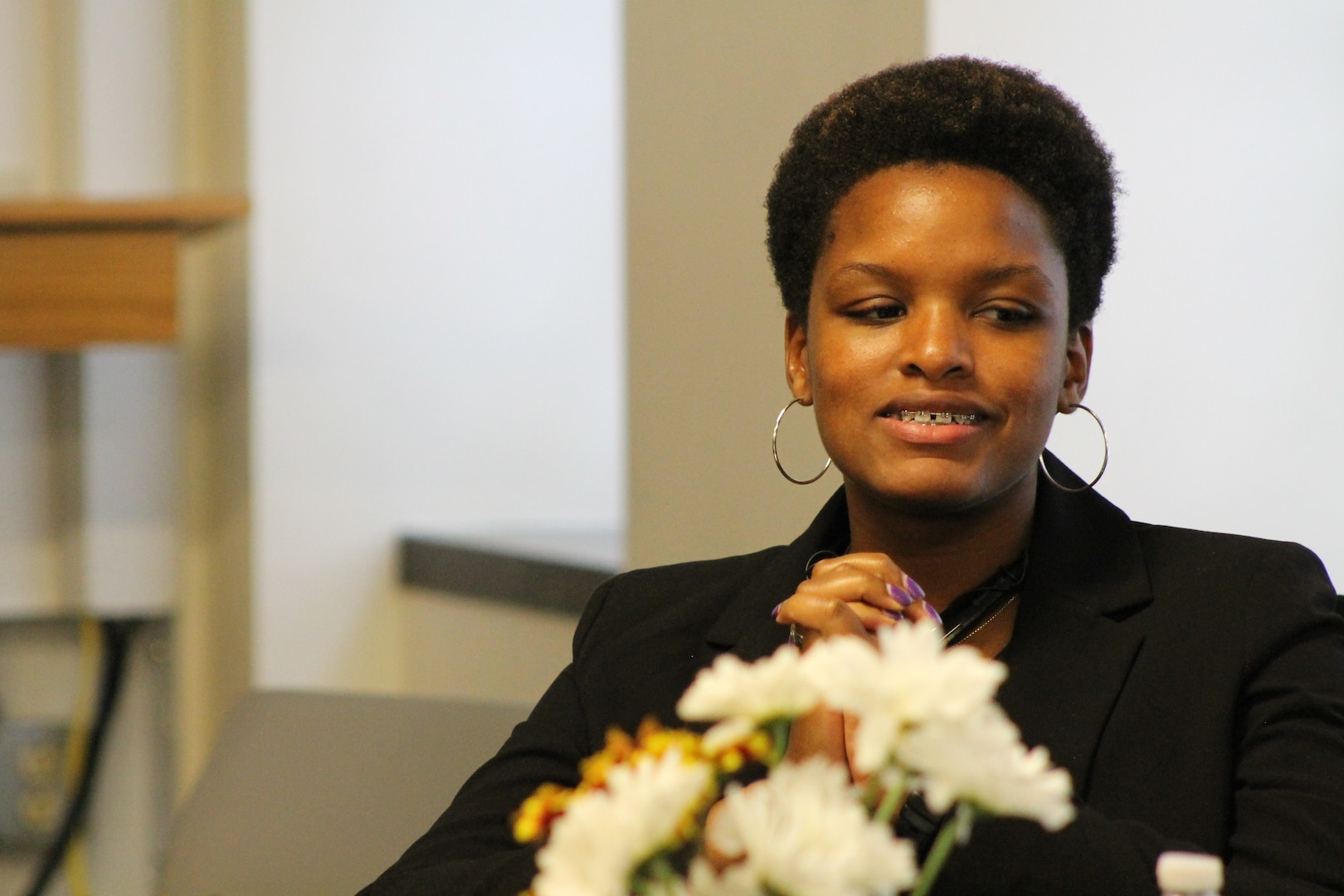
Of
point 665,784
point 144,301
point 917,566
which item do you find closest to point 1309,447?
point 917,566

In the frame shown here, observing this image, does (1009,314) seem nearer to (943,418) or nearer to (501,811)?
(943,418)

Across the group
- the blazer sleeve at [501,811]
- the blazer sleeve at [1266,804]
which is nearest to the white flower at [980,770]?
the blazer sleeve at [1266,804]

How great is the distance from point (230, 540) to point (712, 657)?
1916 mm

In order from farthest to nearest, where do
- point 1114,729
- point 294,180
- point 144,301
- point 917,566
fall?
point 294,180 < point 144,301 < point 917,566 < point 1114,729

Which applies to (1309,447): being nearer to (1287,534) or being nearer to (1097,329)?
(1287,534)

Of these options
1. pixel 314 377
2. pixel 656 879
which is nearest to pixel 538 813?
pixel 656 879

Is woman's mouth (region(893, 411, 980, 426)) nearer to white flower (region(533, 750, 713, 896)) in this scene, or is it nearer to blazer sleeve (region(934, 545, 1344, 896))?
blazer sleeve (region(934, 545, 1344, 896))

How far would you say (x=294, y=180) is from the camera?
2.83 m

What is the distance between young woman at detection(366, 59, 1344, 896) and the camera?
1.04 metres

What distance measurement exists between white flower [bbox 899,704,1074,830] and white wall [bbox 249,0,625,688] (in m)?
2.54

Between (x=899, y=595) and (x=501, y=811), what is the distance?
1.31ft

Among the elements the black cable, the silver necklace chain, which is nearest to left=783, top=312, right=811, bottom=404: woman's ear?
the silver necklace chain

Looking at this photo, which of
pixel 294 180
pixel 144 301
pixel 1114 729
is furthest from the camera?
pixel 294 180

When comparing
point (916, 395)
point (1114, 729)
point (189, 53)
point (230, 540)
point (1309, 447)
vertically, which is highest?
point (189, 53)
